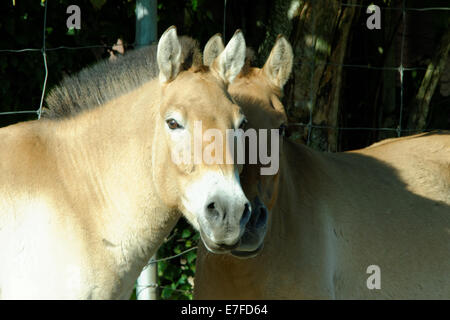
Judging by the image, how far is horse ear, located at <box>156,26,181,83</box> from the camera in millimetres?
3303

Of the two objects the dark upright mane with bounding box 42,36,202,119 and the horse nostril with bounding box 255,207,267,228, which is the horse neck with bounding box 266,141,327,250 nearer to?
the horse nostril with bounding box 255,207,267,228

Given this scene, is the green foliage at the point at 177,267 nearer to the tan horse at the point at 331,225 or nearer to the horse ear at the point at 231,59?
the tan horse at the point at 331,225

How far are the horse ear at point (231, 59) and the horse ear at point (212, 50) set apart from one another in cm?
22

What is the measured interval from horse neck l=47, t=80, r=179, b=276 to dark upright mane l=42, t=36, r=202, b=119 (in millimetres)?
113

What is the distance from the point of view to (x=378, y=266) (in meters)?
3.89

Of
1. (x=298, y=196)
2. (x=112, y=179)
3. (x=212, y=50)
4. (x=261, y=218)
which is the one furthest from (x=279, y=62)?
(x=112, y=179)

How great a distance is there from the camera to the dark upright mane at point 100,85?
3.59 metres

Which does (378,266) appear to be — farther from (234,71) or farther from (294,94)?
(294,94)

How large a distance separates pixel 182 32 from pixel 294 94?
1.10 m

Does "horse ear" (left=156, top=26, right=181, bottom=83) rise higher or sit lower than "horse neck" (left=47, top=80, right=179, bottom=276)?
higher

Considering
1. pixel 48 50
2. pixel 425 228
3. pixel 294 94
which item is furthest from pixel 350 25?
pixel 48 50

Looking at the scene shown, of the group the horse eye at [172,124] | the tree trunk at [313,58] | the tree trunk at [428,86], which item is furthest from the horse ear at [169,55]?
the tree trunk at [428,86]

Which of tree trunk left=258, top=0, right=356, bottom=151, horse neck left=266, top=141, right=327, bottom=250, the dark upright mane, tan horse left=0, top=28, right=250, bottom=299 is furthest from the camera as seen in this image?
tree trunk left=258, top=0, right=356, bottom=151

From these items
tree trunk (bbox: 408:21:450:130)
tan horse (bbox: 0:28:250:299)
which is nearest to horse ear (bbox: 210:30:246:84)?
tan horse (bbox: 0:28:250:299)
